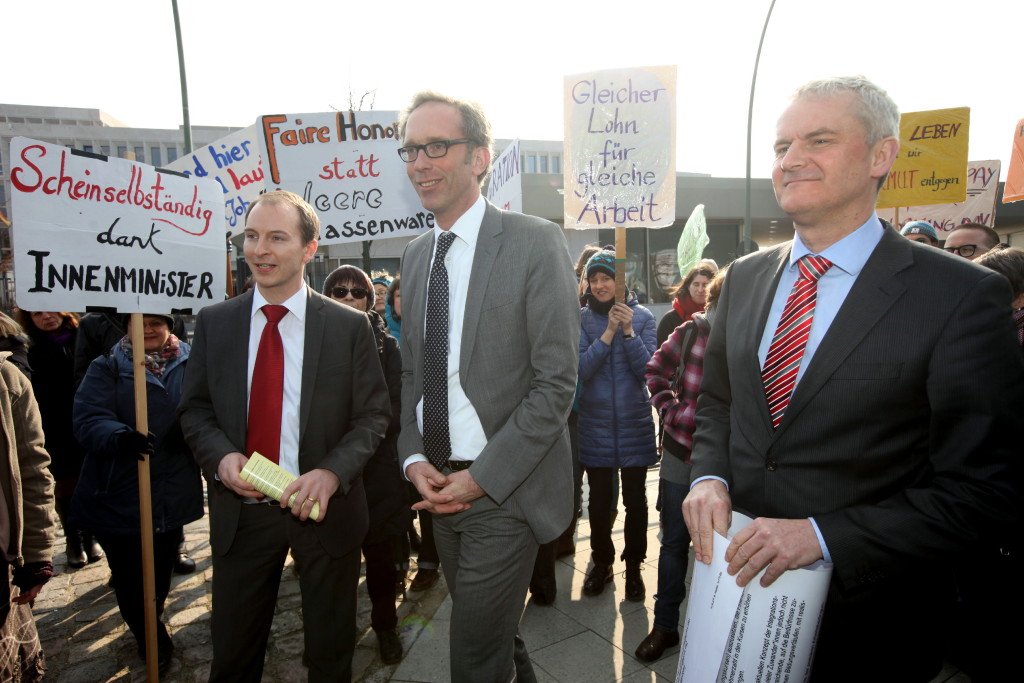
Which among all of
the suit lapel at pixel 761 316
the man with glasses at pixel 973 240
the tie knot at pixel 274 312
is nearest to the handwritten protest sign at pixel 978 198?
the man with glasses at pixel 973 240

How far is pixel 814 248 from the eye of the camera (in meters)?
1.59

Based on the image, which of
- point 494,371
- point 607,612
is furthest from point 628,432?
point 494,371

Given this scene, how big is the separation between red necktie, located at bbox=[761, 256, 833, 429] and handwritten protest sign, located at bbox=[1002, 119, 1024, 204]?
20.5 ft

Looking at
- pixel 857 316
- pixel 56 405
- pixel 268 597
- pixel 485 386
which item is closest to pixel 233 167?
pixel 56 405

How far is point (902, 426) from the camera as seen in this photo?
1368 millimetres

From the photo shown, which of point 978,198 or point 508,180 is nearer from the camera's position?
point 508,180

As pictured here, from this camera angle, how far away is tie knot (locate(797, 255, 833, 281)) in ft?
5.05

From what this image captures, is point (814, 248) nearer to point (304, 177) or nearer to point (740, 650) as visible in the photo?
point (740, 650)

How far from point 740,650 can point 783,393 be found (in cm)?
62

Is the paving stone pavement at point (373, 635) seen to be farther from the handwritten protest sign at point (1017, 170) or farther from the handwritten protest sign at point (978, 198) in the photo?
the handwritten protest sign at point (978, 198)

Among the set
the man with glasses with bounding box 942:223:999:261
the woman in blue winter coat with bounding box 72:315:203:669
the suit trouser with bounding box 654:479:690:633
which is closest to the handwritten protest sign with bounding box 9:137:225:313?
the woman in blue winter coat with bounding box 72:315:203:669

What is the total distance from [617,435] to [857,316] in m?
2.43

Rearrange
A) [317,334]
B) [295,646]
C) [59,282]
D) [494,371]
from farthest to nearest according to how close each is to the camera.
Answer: [295,646], [59,282], [317,334], [494,371]

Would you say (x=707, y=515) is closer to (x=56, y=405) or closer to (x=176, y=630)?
(x=176, y=630)
